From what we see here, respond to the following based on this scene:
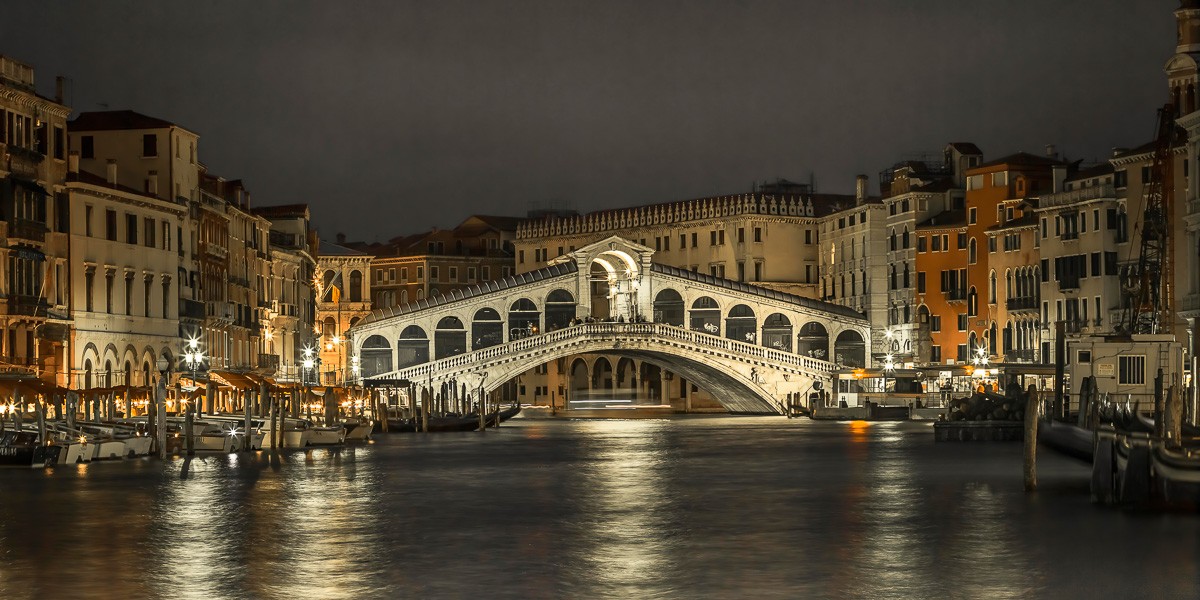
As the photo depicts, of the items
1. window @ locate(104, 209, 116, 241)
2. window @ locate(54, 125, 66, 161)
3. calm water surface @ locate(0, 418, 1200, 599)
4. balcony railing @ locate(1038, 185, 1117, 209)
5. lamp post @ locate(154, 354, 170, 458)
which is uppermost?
balcony railing @ locate(1038, 185, 1117, 209)

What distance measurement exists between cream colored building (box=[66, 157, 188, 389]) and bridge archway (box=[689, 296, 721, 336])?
99.5 feet

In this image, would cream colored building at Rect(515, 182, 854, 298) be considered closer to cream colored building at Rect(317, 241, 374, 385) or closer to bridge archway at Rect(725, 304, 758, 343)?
bridge archway at Rect(725, 304, 758, 343)

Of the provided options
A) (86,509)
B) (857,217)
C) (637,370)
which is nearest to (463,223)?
(637,370)

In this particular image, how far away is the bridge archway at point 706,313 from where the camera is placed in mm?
78125

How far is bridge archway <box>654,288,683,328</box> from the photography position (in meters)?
78.2

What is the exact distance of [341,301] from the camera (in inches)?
3580

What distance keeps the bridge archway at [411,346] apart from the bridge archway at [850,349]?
15.9 meters

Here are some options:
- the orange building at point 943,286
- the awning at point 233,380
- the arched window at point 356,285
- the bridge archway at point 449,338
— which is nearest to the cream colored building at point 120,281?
the awning at point 233,380

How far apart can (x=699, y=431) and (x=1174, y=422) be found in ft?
106

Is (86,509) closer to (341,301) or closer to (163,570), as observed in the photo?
(163,570)

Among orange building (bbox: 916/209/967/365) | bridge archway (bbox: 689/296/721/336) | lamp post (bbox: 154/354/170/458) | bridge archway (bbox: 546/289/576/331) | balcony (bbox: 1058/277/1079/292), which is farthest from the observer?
bridge archway (bbox: 546/289/576/331)

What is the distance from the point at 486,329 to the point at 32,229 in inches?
1504

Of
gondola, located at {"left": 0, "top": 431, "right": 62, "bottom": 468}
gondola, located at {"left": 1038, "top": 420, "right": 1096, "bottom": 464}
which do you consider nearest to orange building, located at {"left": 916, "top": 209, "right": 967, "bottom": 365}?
gondola, located at {"left": 1038, "top": 420, "right": 1096, "bottom": 464}

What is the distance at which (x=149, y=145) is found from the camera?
167ft
